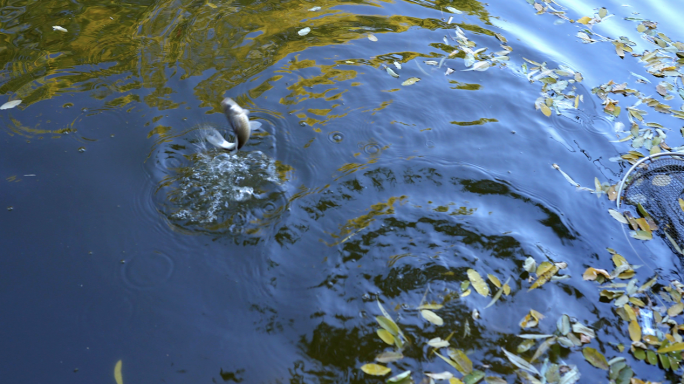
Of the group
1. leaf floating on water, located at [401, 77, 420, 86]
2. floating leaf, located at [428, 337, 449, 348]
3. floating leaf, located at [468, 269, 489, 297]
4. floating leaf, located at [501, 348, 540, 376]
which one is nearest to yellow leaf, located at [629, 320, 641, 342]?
floating leaf, located at [501, 348, 540, 376]

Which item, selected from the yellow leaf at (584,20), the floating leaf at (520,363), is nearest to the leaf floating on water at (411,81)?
the floating leaf at (520,363)

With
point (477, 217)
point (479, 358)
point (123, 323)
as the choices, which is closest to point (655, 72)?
point (477, 217)

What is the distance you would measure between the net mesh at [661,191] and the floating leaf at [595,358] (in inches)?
57.8

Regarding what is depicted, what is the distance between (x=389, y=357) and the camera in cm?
258

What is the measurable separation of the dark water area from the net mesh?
20 cm

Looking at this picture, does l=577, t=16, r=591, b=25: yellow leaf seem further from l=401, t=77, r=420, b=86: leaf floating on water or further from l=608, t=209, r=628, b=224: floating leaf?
l=608, t=209, r=628, b=224: floating leaf

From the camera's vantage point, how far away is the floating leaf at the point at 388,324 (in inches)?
105

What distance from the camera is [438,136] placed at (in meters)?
4.06

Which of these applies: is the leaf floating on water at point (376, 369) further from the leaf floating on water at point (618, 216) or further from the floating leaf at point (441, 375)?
the leaf floating on water at point (618, 216)

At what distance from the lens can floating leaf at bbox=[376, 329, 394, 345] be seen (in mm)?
2633

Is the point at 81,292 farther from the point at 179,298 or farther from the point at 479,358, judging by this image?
the point at 479,358

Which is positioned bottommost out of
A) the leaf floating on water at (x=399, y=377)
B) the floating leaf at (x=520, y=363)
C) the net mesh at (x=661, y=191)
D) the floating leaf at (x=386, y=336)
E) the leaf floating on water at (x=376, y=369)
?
the leaf floating on water at (x=376, y=369)

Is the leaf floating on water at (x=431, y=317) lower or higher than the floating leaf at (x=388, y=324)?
higher

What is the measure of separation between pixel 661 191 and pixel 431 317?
2.62m
